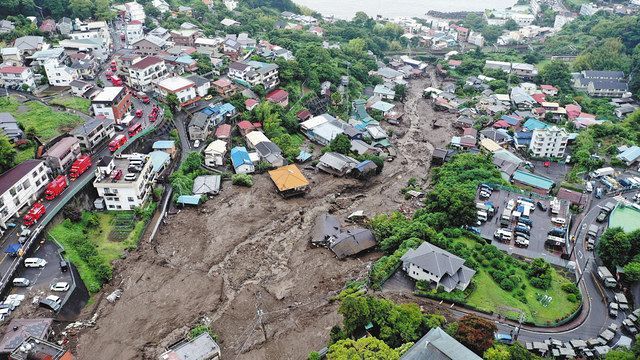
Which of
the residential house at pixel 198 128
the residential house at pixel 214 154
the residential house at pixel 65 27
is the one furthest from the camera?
the residential house at pixel 65 27

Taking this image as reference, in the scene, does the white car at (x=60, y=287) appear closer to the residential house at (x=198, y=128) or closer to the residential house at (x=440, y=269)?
the residential house at (x=198, y=128)

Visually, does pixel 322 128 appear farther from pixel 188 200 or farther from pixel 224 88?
pixel 188 200

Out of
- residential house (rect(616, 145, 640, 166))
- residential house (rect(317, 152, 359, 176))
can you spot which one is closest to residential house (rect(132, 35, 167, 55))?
residential house (rect(317, 152, 359, 176))

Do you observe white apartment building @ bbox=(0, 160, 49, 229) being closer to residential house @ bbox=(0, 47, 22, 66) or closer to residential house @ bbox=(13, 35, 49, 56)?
residential house @ bbox=(0, 47, 22, 66)

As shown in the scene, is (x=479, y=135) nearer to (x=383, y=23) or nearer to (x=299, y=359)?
(x=299, y=359)

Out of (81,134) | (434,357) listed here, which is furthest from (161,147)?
(434,357)

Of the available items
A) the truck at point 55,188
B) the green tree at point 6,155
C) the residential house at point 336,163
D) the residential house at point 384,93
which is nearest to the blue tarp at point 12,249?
the truck at point 55,188
